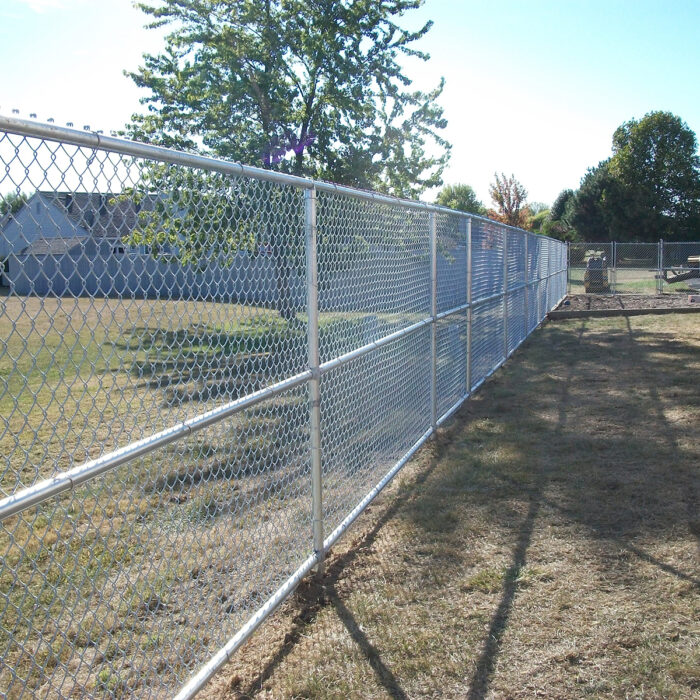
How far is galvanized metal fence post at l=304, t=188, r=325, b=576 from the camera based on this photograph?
3268mm

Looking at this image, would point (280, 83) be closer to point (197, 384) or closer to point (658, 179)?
point (197, 384)

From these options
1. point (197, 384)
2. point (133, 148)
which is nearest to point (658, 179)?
point (197, 384)

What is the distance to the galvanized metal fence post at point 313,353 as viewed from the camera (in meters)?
3.27

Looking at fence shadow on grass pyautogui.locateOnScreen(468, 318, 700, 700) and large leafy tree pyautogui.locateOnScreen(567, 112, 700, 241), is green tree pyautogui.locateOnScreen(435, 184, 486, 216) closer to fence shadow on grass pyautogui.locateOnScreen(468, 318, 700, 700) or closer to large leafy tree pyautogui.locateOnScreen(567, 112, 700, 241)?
large leafy tree pyautogui.locateOnScreen(567, 112, 700, 241)

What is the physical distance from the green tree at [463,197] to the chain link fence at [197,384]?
4445cm

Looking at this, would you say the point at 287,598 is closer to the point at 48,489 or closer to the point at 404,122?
the point at 48,489

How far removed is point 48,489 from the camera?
180 cm

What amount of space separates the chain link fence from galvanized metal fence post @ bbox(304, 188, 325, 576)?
0.01 m

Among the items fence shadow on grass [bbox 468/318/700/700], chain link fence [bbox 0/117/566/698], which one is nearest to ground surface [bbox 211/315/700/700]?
fence shadow on grass [bbox 468/318/700/700]

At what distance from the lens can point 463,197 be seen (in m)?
52.7

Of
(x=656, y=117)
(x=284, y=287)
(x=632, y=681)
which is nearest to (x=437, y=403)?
(x=284, y=287)

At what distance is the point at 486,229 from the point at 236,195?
5.77 metres

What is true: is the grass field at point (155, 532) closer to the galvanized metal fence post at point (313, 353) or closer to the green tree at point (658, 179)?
the galvanized metal fence post at point (313, 353)

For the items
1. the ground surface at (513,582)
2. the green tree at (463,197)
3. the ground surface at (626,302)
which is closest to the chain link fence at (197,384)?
the ground surface at (513,582)
